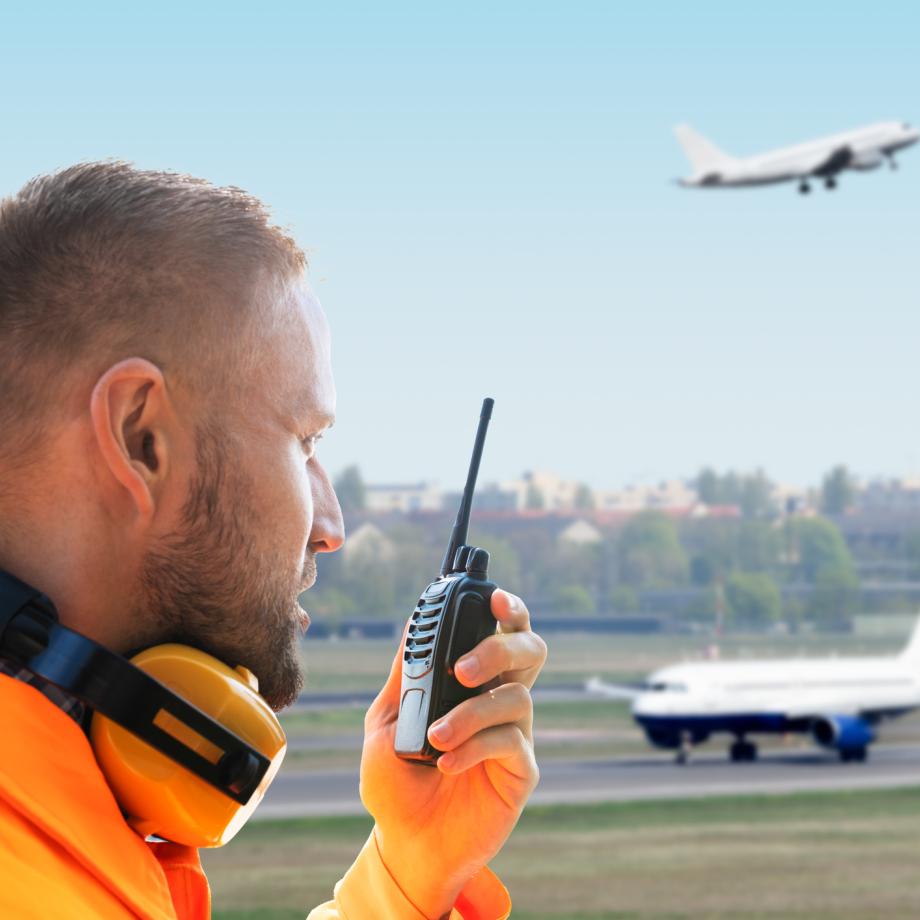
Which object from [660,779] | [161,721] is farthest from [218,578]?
[660,779]

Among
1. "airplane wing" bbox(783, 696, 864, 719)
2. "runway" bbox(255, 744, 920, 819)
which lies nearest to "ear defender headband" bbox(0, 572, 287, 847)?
"runway" bbox(255, 744, 920, 819)

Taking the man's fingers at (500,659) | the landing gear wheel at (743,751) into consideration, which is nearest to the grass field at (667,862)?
the landing gear wheel at (743,751)

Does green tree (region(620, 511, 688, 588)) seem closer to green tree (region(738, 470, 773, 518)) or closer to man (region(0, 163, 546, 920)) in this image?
green tree (region(738, 470, 773, 518))

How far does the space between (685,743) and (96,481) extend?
47075 mm

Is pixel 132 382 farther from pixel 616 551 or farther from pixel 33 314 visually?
pixel 616 551

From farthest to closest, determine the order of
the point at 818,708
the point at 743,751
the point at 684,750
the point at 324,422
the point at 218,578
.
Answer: the point at 743,751
the point at 818,708
the point at 684,750
the point at 324,422
the point at 218,578

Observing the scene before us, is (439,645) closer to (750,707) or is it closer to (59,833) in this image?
(59,833)

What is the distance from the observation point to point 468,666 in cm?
165

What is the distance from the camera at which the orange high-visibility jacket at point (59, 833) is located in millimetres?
1104

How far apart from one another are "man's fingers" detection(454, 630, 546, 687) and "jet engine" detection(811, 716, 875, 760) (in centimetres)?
4799

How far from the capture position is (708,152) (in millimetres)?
81312

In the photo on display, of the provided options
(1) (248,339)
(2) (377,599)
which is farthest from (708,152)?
(1) (248,339)

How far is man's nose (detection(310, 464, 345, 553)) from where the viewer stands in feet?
5.38

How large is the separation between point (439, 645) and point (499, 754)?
0.20 metres
